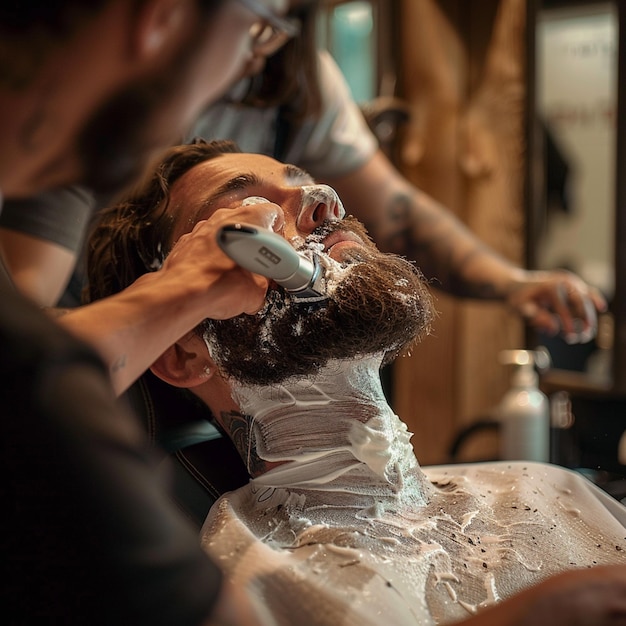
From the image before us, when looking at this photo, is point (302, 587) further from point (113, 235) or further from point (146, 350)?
point (113, 235)

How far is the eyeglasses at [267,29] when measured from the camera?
2.05ft

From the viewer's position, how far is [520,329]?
2.88 metres

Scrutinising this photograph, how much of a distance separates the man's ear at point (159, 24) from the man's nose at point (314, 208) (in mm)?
427

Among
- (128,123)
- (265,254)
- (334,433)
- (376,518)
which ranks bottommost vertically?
(376,518)

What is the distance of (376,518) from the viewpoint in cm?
103

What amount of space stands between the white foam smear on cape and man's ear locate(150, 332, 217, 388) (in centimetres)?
5

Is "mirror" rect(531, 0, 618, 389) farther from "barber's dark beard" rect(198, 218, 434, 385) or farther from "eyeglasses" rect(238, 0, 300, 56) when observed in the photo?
"eyeglasses" rect(238, 0, 300, 56)

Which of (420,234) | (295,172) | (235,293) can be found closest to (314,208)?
(295,172)

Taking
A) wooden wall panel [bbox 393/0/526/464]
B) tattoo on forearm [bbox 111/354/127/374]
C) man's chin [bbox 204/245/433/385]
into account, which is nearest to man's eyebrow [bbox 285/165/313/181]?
man's chin [bbox 204/245/433/385]

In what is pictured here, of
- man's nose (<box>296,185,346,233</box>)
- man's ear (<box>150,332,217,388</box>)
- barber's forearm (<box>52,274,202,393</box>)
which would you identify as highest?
man's nose (<box>296,185,346,233</box>)

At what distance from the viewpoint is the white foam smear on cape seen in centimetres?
89

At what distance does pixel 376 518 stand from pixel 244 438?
0.68 ft

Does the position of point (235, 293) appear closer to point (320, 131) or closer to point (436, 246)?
point (320, 131)

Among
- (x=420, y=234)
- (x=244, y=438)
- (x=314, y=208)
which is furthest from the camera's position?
(x=420, y=234)
